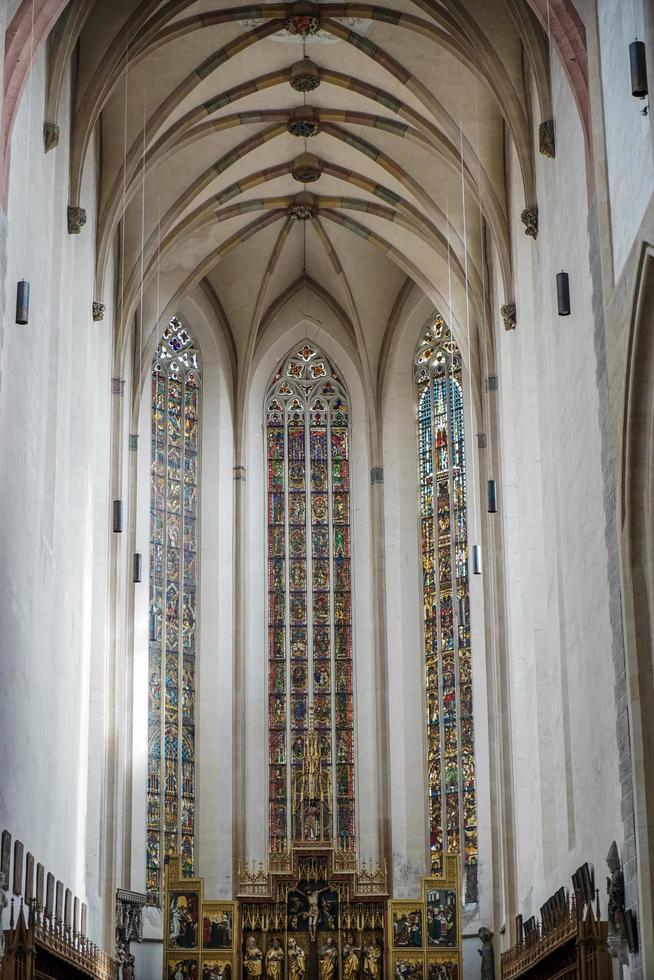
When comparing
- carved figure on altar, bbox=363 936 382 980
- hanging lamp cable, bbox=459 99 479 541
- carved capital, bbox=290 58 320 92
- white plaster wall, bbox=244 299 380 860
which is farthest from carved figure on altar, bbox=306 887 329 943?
carved capital, bbox=290 58 320 92

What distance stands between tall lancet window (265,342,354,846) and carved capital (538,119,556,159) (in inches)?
505

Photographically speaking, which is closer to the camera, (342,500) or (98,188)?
(98,188)

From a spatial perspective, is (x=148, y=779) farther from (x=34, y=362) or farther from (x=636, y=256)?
(x=636, y=256)

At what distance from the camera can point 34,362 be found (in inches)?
859

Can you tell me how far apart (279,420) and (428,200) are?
7280mm

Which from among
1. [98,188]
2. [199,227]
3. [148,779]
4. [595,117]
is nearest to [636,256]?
[595,117]

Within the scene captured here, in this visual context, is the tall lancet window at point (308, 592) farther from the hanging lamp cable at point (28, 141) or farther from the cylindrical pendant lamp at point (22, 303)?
the cylindrical pendant lamp at point (22, 303)

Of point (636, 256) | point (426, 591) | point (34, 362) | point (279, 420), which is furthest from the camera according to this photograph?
point (279, 420)

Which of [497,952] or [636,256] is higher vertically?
[636,256]

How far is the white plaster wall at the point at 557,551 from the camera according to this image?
19.9m

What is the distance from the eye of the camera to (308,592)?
3428cm

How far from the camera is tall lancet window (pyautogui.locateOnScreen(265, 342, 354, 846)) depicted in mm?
32656

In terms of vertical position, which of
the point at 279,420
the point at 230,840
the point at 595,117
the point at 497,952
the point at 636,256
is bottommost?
the point at 497,952

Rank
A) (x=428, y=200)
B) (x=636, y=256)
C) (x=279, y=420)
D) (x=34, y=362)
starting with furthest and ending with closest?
(x=279, y=420)
(x=428, y=200)
(x=34, y=362)
(x=636, y=256)
